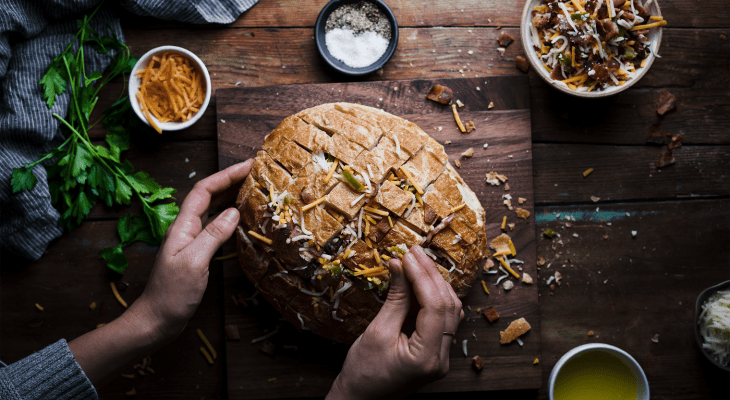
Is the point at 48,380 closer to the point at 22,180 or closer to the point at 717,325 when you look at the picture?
the point at 22,180

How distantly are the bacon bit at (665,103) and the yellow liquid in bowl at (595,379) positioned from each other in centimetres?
174

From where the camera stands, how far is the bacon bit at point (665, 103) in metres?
3.10

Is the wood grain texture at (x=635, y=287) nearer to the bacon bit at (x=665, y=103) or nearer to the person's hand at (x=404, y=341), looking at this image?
the bacon bit at (x=665, y=103)

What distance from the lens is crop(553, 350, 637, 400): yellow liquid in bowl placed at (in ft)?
9.32

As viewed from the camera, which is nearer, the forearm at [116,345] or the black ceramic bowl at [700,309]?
the forearm at [116,345]

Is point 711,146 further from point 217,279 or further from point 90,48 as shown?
point 90,48

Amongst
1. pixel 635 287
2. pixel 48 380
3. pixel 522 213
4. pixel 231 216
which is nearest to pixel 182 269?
pixel 231 216

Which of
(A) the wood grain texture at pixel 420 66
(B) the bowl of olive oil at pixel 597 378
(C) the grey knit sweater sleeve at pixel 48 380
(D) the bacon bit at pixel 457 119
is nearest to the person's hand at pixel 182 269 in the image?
(C) the grey knit sweater sleeve at pixel 48 380

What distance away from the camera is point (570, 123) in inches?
122

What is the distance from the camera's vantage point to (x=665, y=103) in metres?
3.11

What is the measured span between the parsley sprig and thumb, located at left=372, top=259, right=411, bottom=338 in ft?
5.23

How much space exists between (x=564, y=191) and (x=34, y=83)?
3.67 metres

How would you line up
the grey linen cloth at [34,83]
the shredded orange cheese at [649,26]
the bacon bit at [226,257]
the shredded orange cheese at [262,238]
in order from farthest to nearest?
the bacon bit at [226,257] → the grey linen cloth at [34,83] → the shredded orange cheese at [649,26] → the shredded orange cheese at [262,238]

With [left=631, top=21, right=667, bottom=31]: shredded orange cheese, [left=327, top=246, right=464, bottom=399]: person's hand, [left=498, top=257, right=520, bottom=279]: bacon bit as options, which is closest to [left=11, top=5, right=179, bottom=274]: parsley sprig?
[left=327, top=246, right=464, bottom=399]: person's hand
